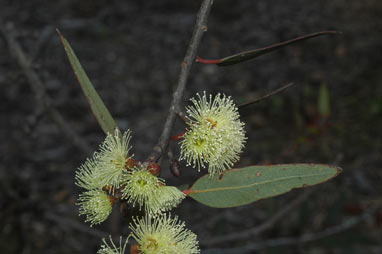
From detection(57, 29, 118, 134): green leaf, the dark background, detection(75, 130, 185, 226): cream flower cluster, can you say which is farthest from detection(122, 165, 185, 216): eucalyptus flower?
the dark background

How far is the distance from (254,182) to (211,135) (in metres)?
0.23

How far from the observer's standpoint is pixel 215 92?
3.73m

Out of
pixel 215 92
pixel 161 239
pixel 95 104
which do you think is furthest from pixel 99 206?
pixel 215 92

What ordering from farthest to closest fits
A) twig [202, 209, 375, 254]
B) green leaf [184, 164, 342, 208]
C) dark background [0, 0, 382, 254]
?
1. dark background [0, 0, 382, 254]
2. twig [202, 209, 375, 254]
3. green leaf [184, 164, 342, 208]

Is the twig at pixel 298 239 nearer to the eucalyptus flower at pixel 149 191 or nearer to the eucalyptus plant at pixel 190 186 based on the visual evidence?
the eucalyptus plant at pixel 190 186

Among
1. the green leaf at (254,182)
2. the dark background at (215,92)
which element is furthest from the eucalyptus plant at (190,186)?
the dark background at (215,92)

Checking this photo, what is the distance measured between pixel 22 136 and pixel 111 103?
87 centimetres

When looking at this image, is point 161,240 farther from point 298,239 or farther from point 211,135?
point 298,239

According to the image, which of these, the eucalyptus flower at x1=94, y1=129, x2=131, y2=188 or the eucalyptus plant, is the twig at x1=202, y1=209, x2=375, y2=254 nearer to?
the eucalyptus plant

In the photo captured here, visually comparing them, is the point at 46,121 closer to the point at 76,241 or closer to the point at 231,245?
the point at 76,241

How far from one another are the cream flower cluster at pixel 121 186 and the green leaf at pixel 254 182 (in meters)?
0.15

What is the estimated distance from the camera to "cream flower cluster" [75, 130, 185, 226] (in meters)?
1.32

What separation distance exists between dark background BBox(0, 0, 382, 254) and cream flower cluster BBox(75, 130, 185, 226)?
1.53 meters

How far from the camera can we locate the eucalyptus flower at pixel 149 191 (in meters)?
1.31
